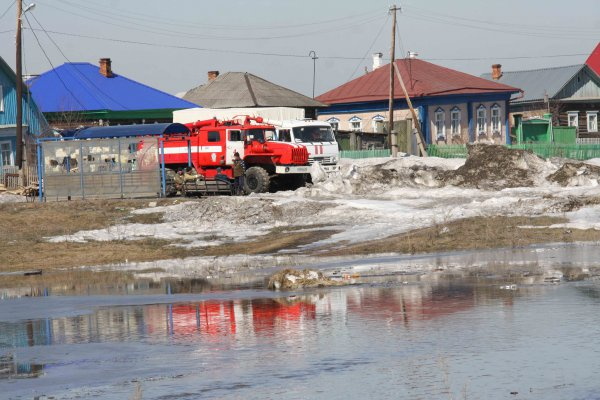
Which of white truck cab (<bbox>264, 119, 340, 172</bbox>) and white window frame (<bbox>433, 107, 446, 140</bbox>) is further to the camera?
white window frame (<bbox>433, 107, 446, 140</bbox>)

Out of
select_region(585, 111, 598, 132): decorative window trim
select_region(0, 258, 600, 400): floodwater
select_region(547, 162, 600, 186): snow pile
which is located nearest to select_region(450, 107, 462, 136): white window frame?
select_region(585, 111, 598, 132): decorative window trim

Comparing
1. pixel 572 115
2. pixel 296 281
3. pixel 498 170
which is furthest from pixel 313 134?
pixel 572 115

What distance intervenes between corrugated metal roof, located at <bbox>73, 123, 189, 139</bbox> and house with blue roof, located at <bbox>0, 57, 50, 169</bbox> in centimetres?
886

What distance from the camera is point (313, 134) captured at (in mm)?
39281

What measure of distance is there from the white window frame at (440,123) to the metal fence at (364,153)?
1139 cm

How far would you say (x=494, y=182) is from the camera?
38.0 m

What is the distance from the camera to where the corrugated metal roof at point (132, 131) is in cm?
3897

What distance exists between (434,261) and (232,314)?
6198 millimetres

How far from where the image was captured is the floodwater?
9.77m

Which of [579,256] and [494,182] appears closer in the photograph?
[579,256]

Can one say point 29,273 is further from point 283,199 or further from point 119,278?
point 283,199

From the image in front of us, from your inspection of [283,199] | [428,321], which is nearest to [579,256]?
[428,321]

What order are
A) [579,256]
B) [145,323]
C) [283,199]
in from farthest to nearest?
[283,199], [579,256], [145,323]

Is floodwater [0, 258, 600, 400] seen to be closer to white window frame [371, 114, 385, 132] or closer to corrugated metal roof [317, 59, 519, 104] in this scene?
corrugated metal roof [317, 59, 519, 104]
